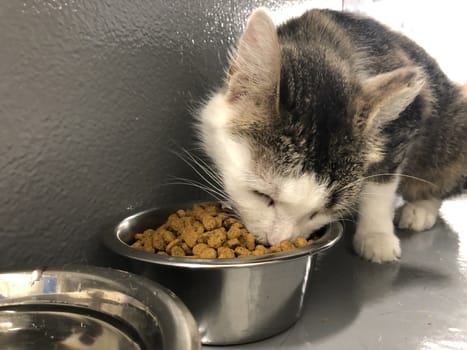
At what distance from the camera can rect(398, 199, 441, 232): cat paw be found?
5.72 ft

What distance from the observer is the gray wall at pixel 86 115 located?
0.90 meters

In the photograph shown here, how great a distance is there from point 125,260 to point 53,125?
321 millimetres

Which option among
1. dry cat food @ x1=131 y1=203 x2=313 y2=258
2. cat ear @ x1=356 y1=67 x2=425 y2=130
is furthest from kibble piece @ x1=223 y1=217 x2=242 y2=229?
cat ear @ x1=356 y1=67 x2=425 y2=130

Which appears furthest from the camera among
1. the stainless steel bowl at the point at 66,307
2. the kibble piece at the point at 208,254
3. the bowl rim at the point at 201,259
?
the kibble piece at the point at 208,254

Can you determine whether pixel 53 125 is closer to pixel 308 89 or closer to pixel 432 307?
pixel 308 89

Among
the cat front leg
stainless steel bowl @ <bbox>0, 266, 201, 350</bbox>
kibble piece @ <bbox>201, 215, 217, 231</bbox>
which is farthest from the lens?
the cat front leg

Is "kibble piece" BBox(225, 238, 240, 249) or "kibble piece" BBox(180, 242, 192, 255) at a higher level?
"kibble piece" BBox(225, 238, 240, 249)

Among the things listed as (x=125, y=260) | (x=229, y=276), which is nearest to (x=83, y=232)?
(x=125, y=260)

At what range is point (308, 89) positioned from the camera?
3.66 feet

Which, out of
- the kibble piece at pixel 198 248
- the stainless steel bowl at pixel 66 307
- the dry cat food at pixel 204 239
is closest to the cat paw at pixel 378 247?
the dry cat food at pixel 204 239

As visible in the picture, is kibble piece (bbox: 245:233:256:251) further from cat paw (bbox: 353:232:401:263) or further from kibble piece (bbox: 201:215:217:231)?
cat paw (bbox: 353:232:401:263)

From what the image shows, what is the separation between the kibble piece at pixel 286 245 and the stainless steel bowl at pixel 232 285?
0.06 m

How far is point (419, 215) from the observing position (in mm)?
1748

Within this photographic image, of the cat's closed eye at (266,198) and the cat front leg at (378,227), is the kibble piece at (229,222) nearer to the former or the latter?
the cat's closed eye at (266,198)
